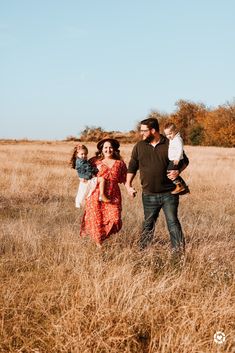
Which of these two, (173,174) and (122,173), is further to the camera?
(122,173)

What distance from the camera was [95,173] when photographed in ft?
22.7

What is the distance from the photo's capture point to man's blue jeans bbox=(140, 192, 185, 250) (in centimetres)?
636

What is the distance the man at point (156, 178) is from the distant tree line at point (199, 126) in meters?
49.8

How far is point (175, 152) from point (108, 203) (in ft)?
3.78

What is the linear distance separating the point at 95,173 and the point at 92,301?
313 centimetres

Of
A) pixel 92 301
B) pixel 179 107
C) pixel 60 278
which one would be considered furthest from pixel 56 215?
pixel 179 107

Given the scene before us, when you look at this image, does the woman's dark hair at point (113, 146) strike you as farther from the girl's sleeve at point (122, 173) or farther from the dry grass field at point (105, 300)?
the dry grass field at point (105, 300)

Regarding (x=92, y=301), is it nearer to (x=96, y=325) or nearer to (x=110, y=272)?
(x=96, y=325)

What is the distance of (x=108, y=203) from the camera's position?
256 inches

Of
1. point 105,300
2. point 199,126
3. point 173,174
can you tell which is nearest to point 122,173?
point 173,174

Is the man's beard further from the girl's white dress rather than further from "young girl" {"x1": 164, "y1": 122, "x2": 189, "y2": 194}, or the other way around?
the girl's white dress

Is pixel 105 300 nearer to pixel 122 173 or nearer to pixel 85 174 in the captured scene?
pixel 122 173

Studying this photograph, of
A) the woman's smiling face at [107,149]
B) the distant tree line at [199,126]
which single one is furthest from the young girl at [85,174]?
the distant tree line at [199,126]

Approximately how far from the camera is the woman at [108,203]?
21.1 feet
